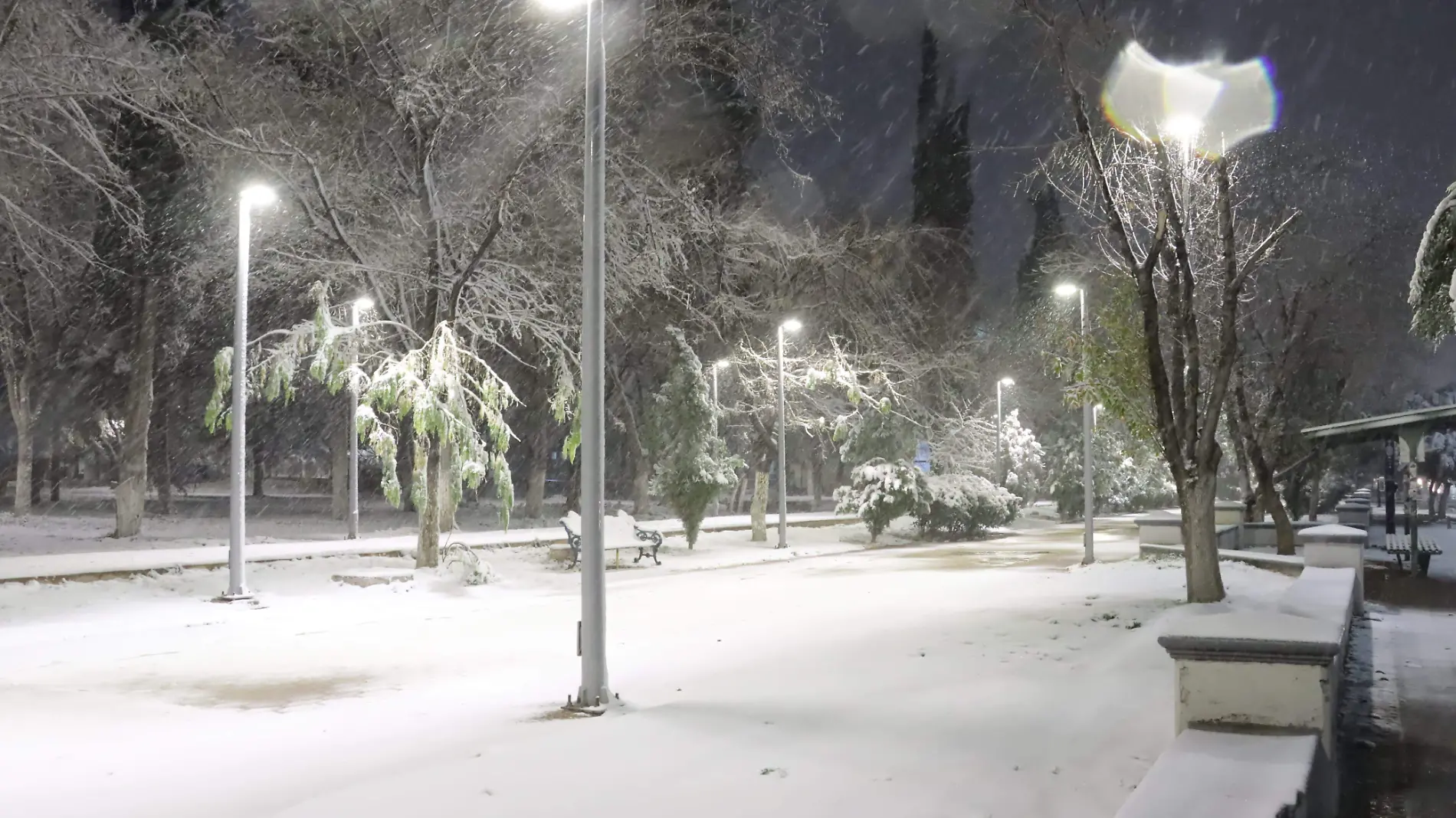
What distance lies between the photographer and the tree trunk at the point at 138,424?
27.0 metres

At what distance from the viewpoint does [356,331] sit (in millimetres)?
17781

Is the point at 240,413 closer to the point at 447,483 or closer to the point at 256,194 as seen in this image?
the point at 256,194

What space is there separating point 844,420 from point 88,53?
802 inches

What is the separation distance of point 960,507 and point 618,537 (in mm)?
13768

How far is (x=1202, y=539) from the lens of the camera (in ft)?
41.8

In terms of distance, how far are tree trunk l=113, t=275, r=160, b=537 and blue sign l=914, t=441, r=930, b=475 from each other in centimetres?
2052

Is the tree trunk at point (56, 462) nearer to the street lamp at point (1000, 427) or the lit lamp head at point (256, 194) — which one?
the lit lamp head at point (256, 194)

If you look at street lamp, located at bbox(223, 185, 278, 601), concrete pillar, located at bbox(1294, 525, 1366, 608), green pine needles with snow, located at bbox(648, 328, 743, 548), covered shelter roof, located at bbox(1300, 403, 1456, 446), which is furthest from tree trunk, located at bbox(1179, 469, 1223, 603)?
green pine needles with snow, located at bbox(648, 328, 743, 548)

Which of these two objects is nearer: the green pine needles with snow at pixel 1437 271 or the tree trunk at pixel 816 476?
the green pine needles with snow at pixel 1437 271

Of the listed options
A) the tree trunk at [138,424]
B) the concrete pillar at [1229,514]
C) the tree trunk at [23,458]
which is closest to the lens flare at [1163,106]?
the concrete pillar at [1229,514]

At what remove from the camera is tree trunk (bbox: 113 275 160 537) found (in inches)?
1063

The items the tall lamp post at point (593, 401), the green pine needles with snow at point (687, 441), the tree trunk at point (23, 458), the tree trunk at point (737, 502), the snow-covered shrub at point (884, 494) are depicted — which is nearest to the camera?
the tall lamp post at point (593, 401)

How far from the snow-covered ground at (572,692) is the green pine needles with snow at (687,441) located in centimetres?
900

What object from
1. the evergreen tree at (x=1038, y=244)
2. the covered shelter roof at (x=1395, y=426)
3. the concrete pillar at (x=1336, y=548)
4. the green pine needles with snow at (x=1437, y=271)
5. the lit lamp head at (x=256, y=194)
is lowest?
the concrete pillar at (x=1336, y=548)
